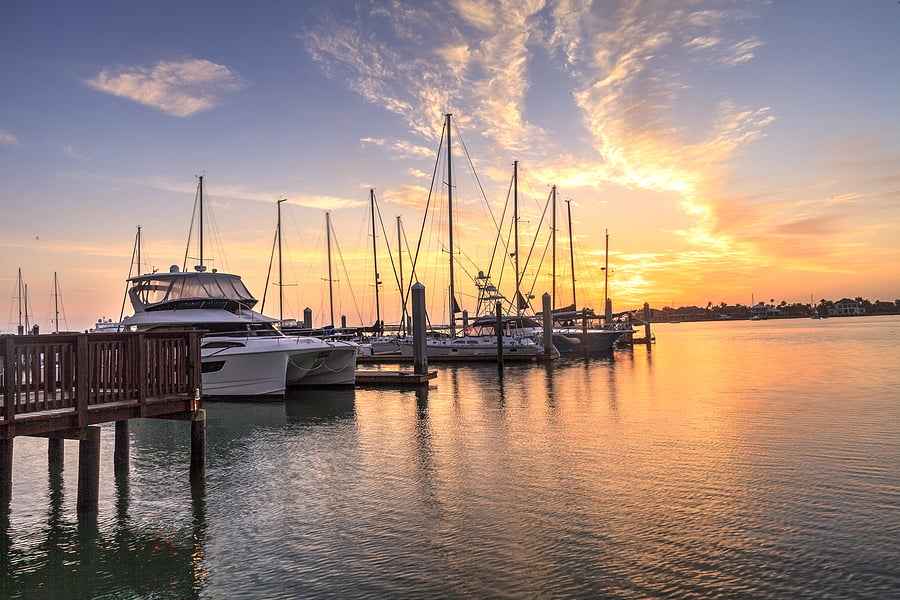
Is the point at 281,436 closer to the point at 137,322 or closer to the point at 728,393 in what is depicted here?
the point at 137,322

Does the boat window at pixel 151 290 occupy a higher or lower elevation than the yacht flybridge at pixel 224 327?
Result: higher

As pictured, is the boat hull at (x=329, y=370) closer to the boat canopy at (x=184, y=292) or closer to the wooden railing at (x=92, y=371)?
the boat canopy at (x=184, y=292)

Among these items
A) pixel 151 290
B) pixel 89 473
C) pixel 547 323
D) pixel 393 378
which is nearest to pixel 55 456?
pixel 89 473

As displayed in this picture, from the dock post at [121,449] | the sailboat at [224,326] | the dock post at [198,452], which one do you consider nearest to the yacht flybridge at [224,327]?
the sailboat at [224,326]

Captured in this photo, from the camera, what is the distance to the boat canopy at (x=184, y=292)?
1110 inches

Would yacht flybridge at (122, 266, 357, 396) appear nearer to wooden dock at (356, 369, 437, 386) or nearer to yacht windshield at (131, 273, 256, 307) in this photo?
yacht windshield at (131, 273, 256, 307)

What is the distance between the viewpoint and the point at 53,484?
1335cm

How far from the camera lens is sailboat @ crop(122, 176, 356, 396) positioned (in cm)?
2702

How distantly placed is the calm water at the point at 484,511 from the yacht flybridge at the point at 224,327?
5.71 meters

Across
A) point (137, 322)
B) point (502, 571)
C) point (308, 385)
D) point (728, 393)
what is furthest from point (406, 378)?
point (502, 571)

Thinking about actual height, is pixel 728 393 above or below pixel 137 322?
below

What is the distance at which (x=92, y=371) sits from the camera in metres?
10.8

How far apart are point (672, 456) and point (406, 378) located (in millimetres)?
19432

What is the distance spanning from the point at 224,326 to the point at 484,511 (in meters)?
20.4
